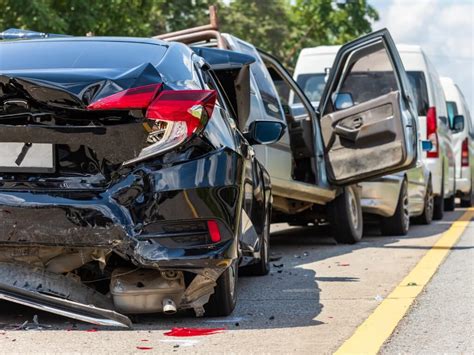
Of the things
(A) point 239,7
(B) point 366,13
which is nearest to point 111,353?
(B) point 366,13

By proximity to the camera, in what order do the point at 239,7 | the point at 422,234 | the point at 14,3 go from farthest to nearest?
the point at 239,7 → the point at 14,3 → the point at 422,234

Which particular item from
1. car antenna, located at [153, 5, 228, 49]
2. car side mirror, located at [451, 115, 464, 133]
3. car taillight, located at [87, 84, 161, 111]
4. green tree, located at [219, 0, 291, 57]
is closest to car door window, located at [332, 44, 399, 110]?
car antenna, located at [153, 5, 228, 49]

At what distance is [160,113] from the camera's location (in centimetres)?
564

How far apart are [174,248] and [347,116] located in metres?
5.99

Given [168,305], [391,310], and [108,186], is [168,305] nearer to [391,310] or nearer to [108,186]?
[108,186]

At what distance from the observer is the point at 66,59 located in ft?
20.2

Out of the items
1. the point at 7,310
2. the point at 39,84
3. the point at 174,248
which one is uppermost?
the point at 39,84

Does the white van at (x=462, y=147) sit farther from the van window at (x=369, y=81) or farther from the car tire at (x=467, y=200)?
the van window at (x=369, y=81)

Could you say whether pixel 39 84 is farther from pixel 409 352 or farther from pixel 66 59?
pixel 409 352

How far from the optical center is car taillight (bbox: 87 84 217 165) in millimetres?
5633

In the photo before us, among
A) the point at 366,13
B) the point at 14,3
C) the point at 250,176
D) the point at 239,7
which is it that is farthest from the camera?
the point at 239,7

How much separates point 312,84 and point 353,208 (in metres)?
4.92

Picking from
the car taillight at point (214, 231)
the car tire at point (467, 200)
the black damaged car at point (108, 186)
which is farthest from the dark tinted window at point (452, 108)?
the car taillight at point (214, 231)

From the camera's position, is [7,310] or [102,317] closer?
[102,317]
